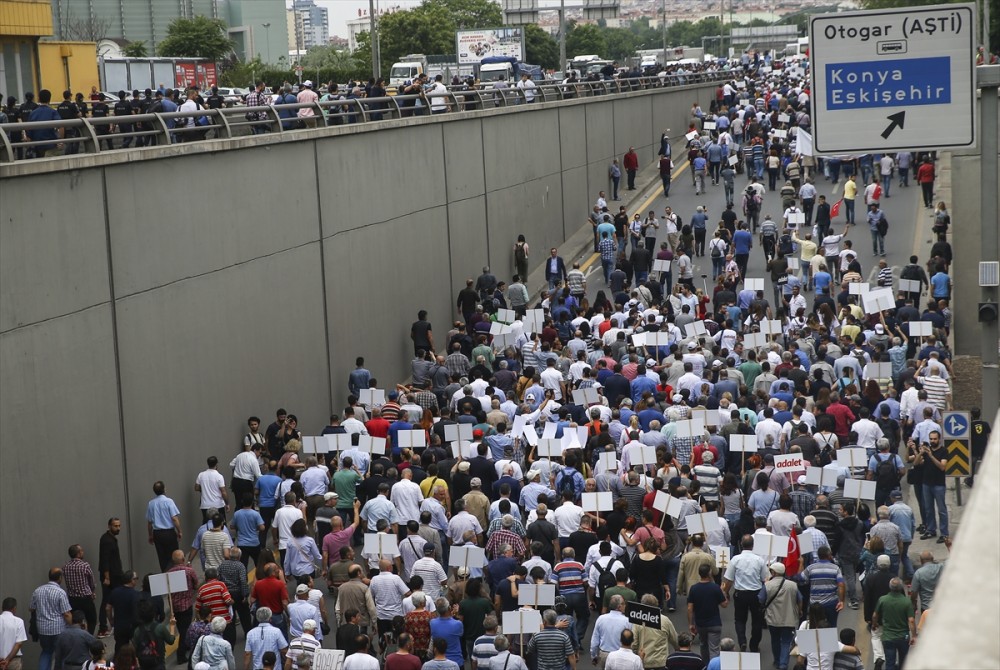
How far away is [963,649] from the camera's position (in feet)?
3.73

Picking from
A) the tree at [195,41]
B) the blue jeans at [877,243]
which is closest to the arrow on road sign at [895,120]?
the blue jeans at [877,243]

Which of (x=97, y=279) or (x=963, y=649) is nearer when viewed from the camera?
(x=963, y=649)

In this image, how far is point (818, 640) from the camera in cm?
1141

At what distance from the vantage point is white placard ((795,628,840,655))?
11367 millimetres

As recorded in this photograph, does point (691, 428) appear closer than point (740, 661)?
No

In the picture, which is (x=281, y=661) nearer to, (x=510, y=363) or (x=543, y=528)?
(x=543, y=528)

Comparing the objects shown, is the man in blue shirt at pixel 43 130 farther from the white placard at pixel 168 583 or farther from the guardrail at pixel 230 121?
the white placard at pixel 168 583

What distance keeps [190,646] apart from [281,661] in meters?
1.08

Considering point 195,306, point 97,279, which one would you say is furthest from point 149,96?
point 97,279

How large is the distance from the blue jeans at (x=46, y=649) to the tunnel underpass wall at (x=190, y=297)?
80 cm

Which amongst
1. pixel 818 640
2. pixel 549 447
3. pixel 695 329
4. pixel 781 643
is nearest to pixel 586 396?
pixel 549 447

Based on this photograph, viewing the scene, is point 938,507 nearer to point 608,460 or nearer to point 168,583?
point 608,460

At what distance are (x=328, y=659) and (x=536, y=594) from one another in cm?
220

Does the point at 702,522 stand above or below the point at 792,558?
above
